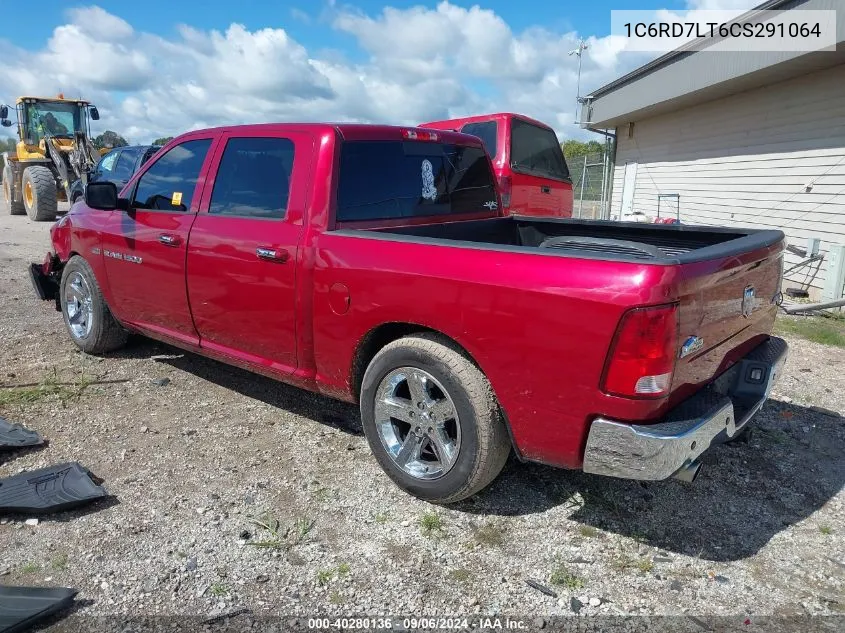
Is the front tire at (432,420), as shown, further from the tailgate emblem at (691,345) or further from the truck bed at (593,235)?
the tailgate emblem at (691,345)

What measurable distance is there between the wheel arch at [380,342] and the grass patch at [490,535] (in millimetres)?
424

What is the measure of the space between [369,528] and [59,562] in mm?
1347

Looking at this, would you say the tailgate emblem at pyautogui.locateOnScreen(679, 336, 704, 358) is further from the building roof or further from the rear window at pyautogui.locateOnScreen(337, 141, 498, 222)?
the building roof

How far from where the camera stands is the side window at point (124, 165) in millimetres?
13320

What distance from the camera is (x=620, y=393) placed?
248 centimetres

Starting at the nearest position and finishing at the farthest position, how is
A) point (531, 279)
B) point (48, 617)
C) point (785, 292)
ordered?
point (48, 617) → point (531, 279) → point (785, 292)

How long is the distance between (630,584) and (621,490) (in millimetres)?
801

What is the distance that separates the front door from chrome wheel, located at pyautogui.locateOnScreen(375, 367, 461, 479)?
1.73 metres

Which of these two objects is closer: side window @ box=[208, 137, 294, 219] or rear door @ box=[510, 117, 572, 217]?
side window @ box=[208, 137, 294, 219]

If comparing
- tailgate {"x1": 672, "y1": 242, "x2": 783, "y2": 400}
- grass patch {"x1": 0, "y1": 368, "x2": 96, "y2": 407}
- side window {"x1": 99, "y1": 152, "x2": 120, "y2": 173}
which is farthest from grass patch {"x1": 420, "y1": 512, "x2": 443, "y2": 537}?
side window {"x1": 99, "y1": 152, "x2": 120, "y2": 173}

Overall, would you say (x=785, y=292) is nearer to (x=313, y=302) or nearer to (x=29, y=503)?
(x=313, y=302)

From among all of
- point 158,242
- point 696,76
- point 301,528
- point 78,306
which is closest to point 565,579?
point 301,528

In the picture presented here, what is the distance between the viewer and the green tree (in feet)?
58.4

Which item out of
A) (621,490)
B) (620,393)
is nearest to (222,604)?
(620,393)
